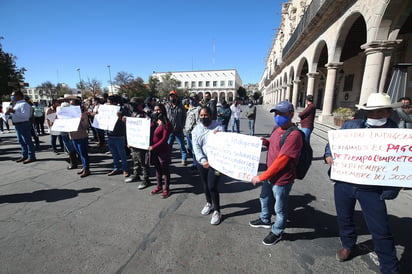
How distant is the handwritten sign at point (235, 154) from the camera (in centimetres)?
222

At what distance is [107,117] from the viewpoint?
171 inches

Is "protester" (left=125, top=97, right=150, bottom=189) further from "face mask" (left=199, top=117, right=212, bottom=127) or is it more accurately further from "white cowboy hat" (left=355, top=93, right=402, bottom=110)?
"white cowboy hat" (left=355, top=93, right=402, bottom=110)

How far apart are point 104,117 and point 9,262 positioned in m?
3.03

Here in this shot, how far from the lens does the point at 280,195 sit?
218 cm

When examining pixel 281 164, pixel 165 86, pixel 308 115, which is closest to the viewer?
pixel 281 164

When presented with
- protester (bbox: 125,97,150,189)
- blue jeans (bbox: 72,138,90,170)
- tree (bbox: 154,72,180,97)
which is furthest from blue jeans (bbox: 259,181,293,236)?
tree (bbox: 154,72,180,97)

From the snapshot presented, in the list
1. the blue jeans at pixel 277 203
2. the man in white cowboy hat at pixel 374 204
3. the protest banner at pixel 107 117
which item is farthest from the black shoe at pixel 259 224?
the protest banner at pixel 107 117

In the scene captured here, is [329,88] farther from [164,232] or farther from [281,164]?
[164,232]

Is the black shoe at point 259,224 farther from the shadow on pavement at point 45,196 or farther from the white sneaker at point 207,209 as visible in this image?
the shadow on pavement at point 45,196

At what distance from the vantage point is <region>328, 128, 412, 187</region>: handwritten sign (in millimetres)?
1702

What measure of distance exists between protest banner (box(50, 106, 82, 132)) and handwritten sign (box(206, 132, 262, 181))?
12.7 feet

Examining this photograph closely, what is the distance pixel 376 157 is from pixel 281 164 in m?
0.91

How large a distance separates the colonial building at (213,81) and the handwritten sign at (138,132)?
7883cm

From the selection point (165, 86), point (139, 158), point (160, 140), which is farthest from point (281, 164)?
point (165, 86)
